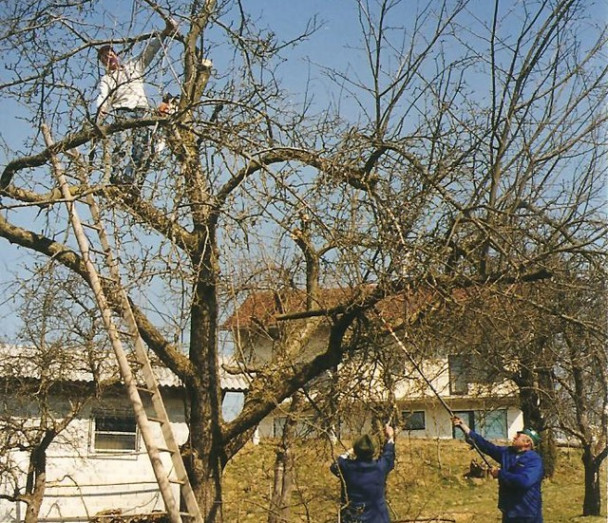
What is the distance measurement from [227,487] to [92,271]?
36.9 ft

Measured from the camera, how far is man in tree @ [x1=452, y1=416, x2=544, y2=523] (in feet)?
21.6

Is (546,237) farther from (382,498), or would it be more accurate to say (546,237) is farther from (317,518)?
(317,518)

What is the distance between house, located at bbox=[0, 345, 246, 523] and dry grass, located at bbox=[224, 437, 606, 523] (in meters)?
1.63

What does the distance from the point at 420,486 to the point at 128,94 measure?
447 inches

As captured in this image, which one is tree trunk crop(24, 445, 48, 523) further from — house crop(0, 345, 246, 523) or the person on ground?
the person on ground

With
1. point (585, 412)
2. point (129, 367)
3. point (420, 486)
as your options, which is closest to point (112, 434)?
point (420, 486)

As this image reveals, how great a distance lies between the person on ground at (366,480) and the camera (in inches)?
278

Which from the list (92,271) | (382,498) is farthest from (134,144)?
(382,498)

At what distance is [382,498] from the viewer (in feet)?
23.4

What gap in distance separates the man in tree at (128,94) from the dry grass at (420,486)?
6.58m

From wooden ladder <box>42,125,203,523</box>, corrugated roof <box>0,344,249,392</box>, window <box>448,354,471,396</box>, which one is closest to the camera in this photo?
wooden ladder <box>42,125,203,523</box>

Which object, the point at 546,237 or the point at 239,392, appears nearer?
the point at 546,237

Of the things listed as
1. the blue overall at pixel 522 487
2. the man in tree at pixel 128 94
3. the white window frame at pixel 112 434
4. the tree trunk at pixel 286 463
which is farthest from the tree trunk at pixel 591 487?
the man in tree at pixel 128 94

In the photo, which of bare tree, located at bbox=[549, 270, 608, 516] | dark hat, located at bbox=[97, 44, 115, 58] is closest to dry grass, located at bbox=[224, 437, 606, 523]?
bare tree, located at bbox=[549, 270, 608, 516]
